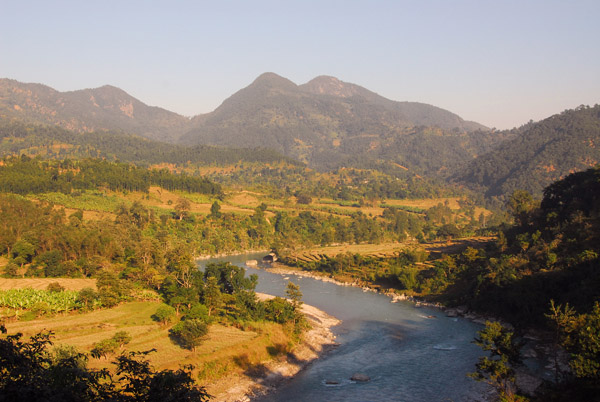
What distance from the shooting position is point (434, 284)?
237 ft

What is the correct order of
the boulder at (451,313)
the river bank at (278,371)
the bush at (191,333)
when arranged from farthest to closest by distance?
the boulder at (451,313) → the bush at (191,333) → the river bank at (278,371)

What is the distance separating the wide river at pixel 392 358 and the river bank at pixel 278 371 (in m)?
0.99

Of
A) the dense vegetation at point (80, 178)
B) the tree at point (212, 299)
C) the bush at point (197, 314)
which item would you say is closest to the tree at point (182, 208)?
the dense vegetation at point (80, 178)

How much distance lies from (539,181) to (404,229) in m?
91.6

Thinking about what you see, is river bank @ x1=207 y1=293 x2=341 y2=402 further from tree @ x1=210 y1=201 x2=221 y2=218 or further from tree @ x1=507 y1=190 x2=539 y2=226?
tree @ x1=210 y1=201 x2=221 y2=218

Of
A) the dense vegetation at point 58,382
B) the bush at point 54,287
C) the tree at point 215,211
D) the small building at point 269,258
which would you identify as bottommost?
the small building at point 269,258

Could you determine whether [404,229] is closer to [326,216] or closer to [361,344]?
[326,216]

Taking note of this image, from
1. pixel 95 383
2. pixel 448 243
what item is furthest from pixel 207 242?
pixel 95 383

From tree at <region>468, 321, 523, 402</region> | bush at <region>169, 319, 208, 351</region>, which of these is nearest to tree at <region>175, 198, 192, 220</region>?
bush at <region>169, 319, 208, 351</region>

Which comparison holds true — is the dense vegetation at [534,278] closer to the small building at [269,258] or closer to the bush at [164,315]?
the small building at [269,258]

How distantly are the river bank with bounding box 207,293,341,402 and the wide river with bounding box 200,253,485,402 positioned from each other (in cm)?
99

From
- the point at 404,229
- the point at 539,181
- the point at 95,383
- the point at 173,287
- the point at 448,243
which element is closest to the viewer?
the point at 95,383

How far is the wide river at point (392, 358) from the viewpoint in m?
36.3

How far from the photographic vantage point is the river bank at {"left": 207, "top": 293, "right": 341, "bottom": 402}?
36.2m
